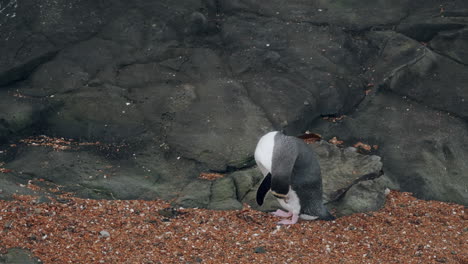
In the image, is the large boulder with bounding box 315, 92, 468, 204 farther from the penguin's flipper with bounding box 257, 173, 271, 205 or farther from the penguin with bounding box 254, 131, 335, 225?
the penguin's flipper with bounding box 257, 173, 271, 205

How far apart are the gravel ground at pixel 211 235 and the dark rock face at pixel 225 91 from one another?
29 cm

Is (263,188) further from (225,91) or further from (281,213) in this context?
(225,91)

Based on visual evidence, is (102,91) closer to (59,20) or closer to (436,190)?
(59,20)

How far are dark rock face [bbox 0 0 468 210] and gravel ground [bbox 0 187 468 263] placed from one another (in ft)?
0.94

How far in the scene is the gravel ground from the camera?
427 cm

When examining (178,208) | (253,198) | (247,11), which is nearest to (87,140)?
(178,208)

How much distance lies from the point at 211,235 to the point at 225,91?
87.2 inches

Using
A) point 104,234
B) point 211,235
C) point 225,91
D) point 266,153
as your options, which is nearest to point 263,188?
point 266,153

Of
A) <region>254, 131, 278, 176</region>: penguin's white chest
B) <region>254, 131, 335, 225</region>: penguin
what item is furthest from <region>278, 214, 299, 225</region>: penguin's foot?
<region>254, 131, 278, 176</region>: penguin's white chest

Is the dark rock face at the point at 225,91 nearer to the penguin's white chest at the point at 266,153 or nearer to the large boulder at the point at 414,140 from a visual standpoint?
the large boulder at the point at 414,140

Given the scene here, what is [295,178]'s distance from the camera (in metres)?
5.07

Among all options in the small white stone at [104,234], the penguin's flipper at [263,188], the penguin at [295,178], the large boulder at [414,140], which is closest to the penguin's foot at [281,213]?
the penguin at [295,178]

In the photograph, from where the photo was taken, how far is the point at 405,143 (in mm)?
6172

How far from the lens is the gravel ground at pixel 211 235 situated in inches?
168
